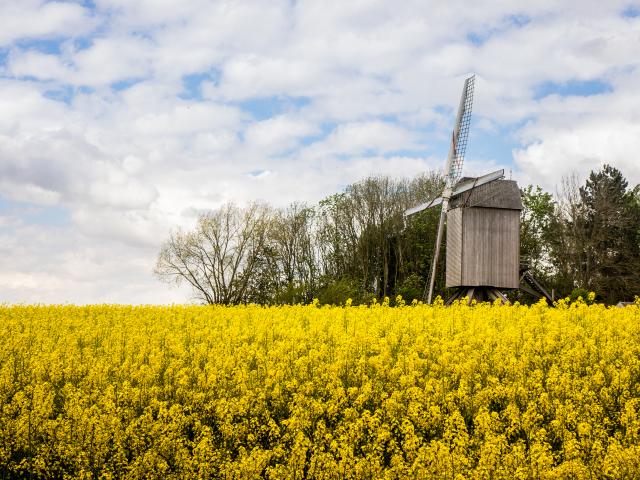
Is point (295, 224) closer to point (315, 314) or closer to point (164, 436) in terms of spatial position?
point (315, 314)

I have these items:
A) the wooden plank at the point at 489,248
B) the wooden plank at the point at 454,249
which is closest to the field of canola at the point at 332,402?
the wooden plank at the point at 489,248

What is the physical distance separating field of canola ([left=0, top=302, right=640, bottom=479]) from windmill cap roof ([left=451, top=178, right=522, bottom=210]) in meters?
16.0

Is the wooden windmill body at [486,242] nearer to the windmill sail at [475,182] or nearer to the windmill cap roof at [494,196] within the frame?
the windmill cap roof at [494,196]

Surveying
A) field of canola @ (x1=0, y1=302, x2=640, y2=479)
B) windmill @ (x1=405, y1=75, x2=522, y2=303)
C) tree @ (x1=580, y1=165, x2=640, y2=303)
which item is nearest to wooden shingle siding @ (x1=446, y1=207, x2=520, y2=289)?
windmill @ (x1=405, y1=75, x2=522, y2=303)

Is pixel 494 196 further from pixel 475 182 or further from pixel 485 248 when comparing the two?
pixel 485 248

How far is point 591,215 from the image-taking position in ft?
159

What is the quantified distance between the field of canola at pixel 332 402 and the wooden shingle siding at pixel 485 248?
1475cm

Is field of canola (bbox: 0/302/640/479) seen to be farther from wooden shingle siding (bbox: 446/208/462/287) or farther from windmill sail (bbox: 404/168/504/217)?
windmill sail (bbox: 404/168/504/217)

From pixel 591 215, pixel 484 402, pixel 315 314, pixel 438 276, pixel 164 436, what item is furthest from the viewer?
pixel 591 215

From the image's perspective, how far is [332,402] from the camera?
10.1 meters

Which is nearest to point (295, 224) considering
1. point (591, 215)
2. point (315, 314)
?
point (591, 215)

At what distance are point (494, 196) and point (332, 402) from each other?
22.6 meters

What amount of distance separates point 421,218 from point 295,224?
8858 millimetres

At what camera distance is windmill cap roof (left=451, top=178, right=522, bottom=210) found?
30656 mm
